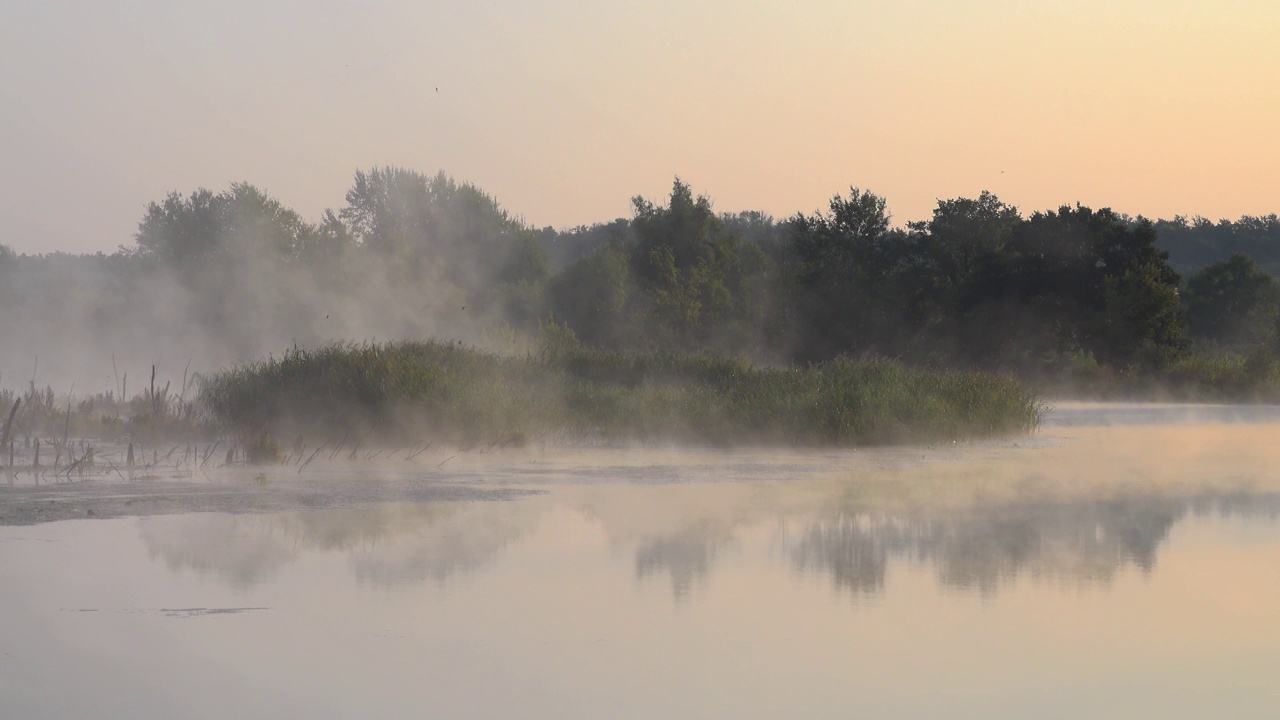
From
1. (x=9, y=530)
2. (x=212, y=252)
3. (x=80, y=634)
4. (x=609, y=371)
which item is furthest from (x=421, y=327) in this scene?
(x=80, y=634)

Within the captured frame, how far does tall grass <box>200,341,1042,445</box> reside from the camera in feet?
55.6

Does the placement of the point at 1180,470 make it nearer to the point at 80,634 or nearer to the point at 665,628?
the point at 665,628

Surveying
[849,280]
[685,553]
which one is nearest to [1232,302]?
[849,280]

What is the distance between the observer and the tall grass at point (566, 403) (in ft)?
55.6

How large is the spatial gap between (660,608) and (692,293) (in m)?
41.5

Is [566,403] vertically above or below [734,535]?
above

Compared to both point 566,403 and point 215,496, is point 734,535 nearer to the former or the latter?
point 215,496

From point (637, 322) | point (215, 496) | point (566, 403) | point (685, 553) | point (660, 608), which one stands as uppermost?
point (637, 322)

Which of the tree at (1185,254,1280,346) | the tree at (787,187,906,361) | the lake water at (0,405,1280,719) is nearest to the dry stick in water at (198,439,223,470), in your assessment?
the lake water at (0,405,1280,719)

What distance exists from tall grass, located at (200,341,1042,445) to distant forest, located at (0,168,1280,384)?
1096 cm

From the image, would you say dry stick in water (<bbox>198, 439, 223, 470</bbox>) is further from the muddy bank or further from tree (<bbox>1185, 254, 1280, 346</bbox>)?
tree (<bbox>1185, 254, 1280, 346</bbox>)

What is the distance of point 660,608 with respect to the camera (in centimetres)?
731

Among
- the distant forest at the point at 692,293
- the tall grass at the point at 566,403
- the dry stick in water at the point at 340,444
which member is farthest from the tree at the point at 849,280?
the dry stick in water at the point at 340,444

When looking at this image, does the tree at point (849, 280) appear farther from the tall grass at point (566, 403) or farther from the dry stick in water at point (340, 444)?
the dry stick in water at point (340, 444)
